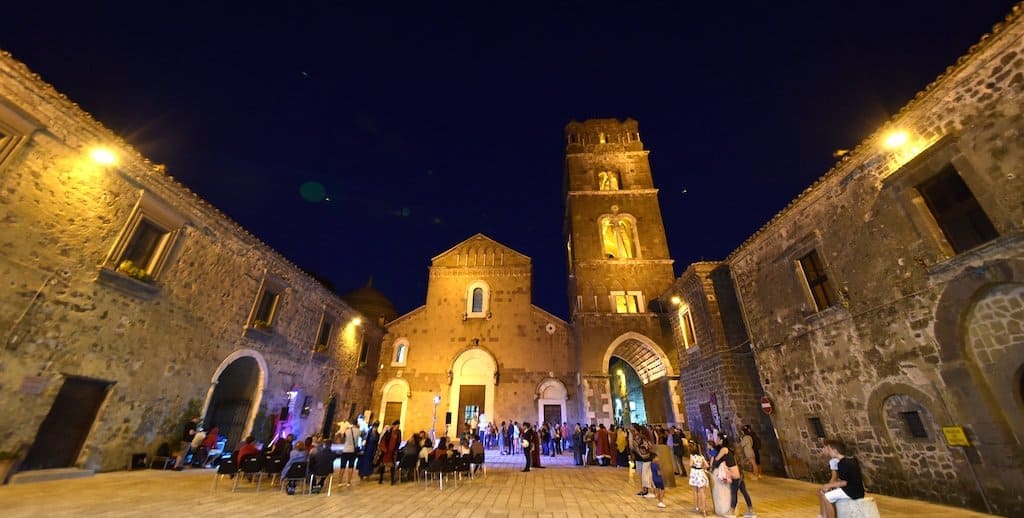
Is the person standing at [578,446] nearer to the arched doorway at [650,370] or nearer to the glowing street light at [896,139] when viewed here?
the arched doorway at [650,370]

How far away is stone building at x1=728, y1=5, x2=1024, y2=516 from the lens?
612cm

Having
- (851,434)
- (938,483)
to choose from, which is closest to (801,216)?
(851,434)

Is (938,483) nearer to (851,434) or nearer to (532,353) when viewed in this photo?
(851,434)

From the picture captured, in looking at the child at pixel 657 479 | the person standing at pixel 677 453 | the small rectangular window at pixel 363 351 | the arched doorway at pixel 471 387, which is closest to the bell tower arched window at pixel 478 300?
the arched doorway at pixel 471 387

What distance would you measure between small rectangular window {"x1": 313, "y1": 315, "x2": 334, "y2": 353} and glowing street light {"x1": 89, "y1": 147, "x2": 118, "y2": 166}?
10.0 metres

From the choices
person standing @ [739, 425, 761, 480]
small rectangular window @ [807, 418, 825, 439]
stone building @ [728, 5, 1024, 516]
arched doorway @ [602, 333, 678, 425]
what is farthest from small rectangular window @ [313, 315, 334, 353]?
small rectangular window @ [807, 418, 825, 439]

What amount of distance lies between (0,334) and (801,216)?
1913 cm

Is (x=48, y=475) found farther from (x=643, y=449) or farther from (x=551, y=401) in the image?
(x=551, y=401)

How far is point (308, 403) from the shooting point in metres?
16.4

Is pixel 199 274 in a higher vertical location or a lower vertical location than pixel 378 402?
higher

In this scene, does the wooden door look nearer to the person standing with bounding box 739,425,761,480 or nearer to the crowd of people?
the crowd of people

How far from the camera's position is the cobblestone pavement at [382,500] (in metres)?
5.77

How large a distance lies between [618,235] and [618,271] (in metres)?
2.86

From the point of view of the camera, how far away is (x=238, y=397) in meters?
13.6
